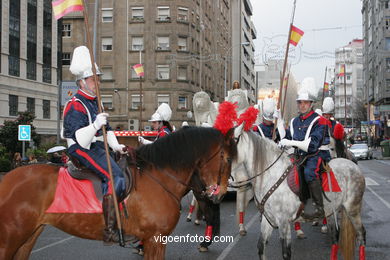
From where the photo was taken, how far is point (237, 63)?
68312 millimetres

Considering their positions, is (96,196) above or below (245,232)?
above

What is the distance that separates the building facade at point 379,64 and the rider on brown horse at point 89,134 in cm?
5998

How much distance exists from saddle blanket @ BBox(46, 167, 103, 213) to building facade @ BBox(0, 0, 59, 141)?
31087 millimetres

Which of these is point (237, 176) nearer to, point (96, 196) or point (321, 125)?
point (321, 125)

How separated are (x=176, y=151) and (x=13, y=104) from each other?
110 ft

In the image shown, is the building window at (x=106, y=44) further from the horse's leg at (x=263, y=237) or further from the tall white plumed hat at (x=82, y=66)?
the tall white plumed hat at (x=82, y=66)

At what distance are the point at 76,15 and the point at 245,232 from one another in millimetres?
42323

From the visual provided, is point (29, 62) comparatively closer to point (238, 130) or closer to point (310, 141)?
point (238, 130)


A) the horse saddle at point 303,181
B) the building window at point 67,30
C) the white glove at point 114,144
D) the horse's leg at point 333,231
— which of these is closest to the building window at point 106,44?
the building window at point 67,30

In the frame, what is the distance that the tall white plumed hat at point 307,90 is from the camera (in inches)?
271

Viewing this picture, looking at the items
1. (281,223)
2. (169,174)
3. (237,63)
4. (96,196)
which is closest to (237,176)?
(281,223)

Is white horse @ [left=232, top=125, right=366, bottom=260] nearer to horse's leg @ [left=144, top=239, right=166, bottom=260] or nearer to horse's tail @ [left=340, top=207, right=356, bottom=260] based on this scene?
horse's tail @ [left=340, top=207, right=356, bottom=260]

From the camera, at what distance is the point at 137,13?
148ft

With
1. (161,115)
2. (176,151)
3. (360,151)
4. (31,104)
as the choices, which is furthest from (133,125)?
(176,151)
